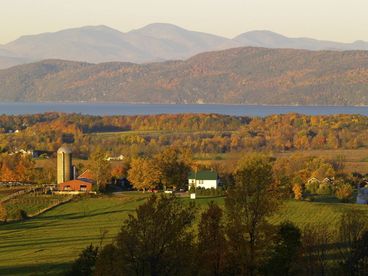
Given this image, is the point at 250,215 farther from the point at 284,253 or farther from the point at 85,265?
the point at 85,265

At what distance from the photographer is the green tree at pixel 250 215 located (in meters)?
19.1

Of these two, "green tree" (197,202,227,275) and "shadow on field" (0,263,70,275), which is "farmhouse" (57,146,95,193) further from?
"green tree" (197,202,227,275)

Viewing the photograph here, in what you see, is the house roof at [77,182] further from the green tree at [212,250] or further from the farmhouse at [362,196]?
the green tree at [212,250]

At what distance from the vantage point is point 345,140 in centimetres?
10300

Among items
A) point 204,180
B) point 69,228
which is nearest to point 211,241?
point 69,228

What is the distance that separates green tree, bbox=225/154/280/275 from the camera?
1914 cm

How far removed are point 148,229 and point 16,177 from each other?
4241cm

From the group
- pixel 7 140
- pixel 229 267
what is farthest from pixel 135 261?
pixel 7 140

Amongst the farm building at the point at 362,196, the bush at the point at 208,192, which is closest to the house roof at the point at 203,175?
the bush at the point at 208,192

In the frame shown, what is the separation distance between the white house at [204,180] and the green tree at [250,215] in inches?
1334

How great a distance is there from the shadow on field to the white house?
1026 inches

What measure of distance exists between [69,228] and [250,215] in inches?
823

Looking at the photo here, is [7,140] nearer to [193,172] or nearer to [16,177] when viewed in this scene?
[16,177]

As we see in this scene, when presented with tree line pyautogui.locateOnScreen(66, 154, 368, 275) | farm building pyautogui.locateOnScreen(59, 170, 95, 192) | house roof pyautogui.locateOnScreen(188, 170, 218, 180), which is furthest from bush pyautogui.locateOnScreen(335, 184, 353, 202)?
tree line pyautogui.locateOnScreen(66, 154, 368, 275)
